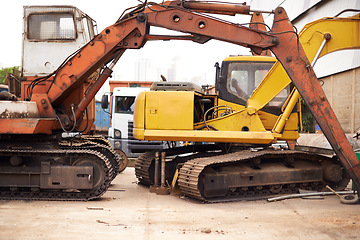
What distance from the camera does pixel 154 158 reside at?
32.3 feet

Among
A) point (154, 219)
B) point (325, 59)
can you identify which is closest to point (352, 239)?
point (154, 219)

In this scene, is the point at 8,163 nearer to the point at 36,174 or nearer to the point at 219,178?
the point at 36,174

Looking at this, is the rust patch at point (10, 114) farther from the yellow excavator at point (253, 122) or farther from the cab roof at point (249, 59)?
the cab roof at point (249, 59)

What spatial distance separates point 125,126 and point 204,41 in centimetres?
713

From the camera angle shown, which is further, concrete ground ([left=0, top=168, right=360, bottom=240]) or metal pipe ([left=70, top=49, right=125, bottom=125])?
metal pipe ([left=70, top=49, right=125, bottom=125])

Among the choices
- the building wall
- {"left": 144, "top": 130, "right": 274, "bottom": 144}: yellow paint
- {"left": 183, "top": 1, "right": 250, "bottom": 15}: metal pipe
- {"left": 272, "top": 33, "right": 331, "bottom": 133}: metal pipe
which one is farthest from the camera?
the building wall

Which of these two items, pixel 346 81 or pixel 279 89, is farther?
pixel 346 81

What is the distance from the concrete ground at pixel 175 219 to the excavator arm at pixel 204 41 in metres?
1.43

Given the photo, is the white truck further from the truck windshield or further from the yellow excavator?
the yellow excavator

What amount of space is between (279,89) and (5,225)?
5.82 metres

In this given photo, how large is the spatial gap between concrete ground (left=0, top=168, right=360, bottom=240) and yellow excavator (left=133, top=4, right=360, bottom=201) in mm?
621

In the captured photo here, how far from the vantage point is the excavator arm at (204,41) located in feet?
25.5

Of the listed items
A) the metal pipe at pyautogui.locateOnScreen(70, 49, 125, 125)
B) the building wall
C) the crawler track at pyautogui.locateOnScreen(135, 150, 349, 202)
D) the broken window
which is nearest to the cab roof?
the crawler track at pyautogui.locateOnScreen(135, 150, 349, 202)

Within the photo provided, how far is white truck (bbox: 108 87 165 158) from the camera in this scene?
1452cm
